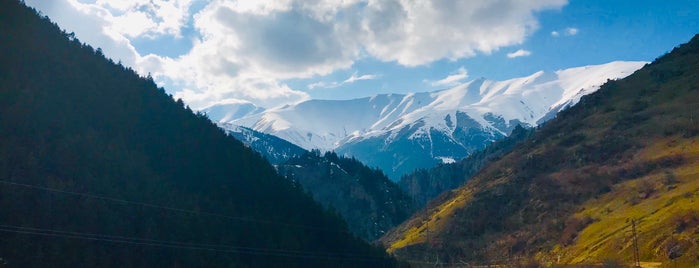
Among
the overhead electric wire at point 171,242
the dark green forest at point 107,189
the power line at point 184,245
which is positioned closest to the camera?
the power line at point 184,245

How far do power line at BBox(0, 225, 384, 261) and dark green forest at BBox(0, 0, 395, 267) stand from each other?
0.28 m

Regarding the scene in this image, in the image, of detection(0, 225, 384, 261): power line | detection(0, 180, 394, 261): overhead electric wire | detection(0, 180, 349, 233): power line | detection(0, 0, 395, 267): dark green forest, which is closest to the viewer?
detection(0, 225, 384, 261): power line

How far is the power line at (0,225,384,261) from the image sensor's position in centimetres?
11374

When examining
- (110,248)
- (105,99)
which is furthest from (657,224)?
(105,99)

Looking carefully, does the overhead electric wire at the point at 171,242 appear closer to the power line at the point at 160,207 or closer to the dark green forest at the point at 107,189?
the power line at the point at 160,207

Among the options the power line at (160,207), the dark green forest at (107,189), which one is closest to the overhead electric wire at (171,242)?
the power line at (160,207)

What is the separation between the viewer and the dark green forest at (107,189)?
4665 inches

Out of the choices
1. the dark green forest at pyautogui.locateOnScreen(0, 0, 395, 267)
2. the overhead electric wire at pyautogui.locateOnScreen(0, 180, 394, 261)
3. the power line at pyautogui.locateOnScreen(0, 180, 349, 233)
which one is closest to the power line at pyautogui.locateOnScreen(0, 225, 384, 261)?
the overhead electric wire at pyautogui.locateOnScreen(0, 180, 394, 261)

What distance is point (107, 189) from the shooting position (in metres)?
140

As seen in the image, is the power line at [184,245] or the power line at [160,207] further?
the power line at [160,207]

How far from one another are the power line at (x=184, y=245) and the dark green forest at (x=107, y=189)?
28 centimetres

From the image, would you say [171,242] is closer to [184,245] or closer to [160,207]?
[184,245]

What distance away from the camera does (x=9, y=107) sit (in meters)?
142

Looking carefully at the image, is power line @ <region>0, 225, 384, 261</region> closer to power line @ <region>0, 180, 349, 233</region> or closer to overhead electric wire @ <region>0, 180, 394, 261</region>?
overhead electric wire @ <region>0, 180, 394, 261</region>
